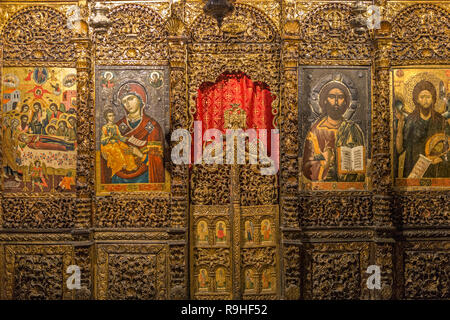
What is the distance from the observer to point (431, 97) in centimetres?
566

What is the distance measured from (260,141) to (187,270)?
87.1 inches

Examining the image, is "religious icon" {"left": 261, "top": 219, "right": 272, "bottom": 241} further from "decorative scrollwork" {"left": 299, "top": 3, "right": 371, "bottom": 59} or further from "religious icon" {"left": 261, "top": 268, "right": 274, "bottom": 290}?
"decorative scrollwork" {"left": 299, "top": 3, "right": 371, "bottom": 59}

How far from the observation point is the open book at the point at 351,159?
568 centimetres

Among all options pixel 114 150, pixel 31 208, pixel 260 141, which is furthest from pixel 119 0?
pixel 31 208

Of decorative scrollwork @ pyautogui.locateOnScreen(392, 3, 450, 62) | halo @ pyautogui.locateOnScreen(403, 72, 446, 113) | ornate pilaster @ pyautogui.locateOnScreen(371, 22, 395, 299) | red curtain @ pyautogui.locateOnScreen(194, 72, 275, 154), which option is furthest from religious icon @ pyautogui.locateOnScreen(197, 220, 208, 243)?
decorative scrollwork @ pyautogui.locateOnScreen(392, 3, 450, 62)

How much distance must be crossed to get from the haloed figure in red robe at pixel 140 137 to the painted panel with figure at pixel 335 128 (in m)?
2.19

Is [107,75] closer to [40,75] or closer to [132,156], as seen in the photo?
[40,75]

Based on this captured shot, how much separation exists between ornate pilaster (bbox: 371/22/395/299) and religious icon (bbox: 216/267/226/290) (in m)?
2.21

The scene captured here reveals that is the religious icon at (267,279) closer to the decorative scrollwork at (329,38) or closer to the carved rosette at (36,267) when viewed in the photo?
the carved rosette at (36,267)

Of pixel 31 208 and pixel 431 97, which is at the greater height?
pixel 431 97

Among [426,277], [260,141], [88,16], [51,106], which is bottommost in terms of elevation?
[426,277]

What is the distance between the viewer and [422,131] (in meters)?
5.66

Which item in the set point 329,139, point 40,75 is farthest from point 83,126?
point 329,139

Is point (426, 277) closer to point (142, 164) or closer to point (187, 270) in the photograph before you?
point (187, 270)
